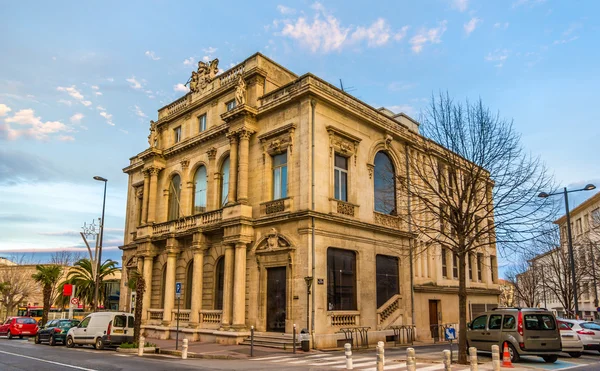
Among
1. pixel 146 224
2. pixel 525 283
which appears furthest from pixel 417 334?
pixel 525 283

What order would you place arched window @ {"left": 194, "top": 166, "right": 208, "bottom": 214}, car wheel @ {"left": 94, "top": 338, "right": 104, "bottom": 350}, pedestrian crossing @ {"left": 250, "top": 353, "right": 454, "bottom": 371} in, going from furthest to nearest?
arched window @ {"left": 194, "top": 166, "right": 208, "bottom": 214} < car wheel @ {"left": 94, "top": 338, "right": 104, "bottom": 350} < pedestrian crossing @ {"left": 250, "top": 353, "right": 454, "bottom": 371}

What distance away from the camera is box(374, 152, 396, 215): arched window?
88.8 feet

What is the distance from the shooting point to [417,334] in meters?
26.8

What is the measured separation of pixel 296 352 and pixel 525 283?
4075 cm

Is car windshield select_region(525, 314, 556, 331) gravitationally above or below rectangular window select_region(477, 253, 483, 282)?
below

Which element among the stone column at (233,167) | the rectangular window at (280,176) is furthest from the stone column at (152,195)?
the rectangular window at (280,176)

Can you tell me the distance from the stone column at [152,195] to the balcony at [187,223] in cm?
143

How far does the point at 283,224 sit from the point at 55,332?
1417 centimetres

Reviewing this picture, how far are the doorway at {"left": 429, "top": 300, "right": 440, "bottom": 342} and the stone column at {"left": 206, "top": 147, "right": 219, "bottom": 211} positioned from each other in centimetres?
1440

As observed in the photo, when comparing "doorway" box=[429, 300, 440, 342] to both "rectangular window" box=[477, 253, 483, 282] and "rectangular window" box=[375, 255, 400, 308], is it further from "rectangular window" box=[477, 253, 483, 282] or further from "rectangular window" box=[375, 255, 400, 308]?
"rectangular window" box=[477, 253, 483, 282]

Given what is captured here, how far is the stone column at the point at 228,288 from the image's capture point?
24141 mm

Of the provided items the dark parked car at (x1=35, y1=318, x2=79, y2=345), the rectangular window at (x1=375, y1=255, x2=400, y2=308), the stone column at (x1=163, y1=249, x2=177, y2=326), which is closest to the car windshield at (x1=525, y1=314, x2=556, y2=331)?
the rectangular window at (x1=375, y1=255, x2=400, y2=308)

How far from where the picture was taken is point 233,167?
86.1ft

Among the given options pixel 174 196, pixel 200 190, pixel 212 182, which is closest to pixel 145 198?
pixel 174 196
